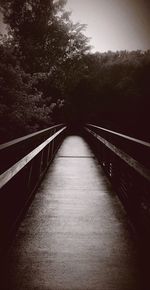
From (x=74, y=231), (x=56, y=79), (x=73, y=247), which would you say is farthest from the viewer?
(x=56, y=79)

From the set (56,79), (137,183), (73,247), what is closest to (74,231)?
(73,247)

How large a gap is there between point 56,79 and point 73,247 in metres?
34.4

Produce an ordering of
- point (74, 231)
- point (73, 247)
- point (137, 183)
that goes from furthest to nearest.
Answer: point (74, 231), point (137, 183), point (73, 247)

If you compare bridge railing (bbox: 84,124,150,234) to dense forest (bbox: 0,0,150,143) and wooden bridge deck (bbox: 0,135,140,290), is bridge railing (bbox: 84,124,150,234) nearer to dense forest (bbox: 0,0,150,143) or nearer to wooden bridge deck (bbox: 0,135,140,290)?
wooden bridge deck (bbox: 0,135,140,290)

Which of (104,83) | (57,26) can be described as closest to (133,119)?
(104,83)

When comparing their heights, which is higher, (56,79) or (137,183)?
(56,79)

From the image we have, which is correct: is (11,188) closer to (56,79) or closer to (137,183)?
(137,183)

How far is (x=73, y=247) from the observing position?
14.4ft

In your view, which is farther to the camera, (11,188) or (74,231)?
(74,231)

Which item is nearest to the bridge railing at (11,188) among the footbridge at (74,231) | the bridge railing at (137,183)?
the footbridge at (74,231)

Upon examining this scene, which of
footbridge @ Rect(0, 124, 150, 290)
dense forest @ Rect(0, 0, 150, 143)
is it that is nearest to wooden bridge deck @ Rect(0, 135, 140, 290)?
footbridge @ Rect(0, 124, 150, 290)

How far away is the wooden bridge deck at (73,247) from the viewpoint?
353 cm

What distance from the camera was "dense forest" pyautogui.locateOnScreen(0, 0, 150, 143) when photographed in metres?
20.3

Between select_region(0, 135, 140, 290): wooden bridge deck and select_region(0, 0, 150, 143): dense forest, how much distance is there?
11692 mm
